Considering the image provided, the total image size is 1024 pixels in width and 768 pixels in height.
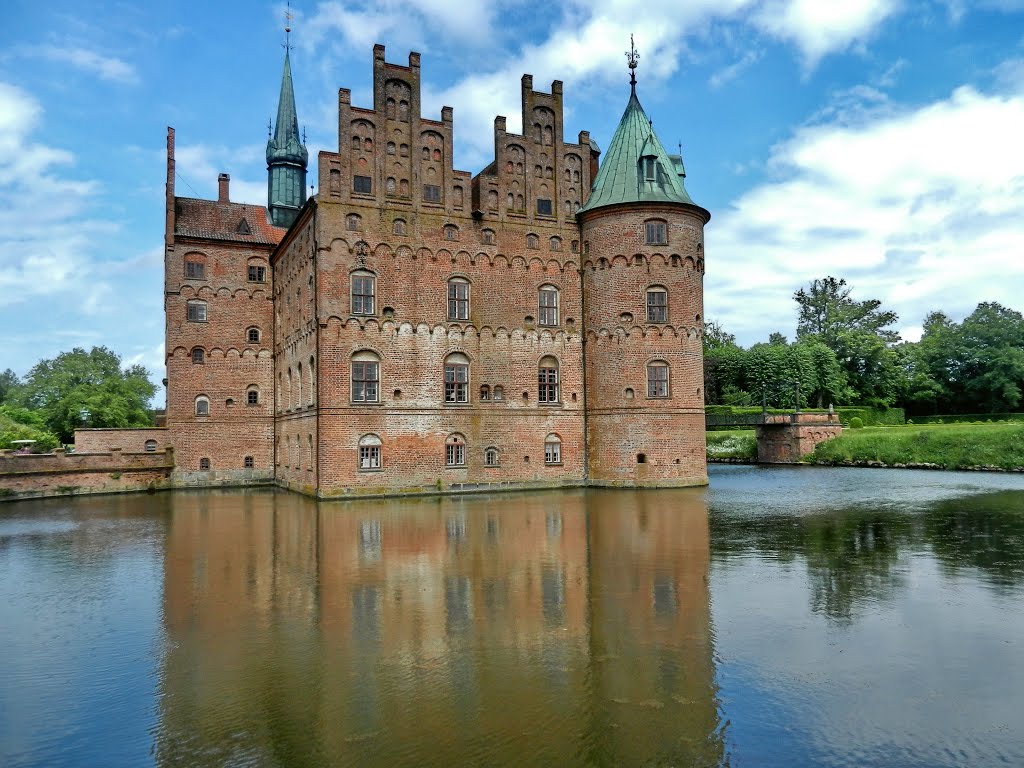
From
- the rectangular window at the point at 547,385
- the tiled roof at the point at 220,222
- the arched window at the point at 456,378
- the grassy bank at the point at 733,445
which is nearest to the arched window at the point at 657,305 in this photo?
the rectangular window at the point at 547,385

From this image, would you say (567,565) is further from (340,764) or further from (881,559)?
(340,764)

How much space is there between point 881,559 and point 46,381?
77074mm

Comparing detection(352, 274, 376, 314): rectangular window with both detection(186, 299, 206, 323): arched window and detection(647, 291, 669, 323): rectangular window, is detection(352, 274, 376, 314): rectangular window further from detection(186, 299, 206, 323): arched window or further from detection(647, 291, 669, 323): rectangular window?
detection(647, 291, 669, 323): rectangular window

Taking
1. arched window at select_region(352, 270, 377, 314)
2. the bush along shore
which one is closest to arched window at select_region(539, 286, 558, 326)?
arched window at select_region(352, 270, 377, 314)

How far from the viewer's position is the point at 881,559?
1535cm

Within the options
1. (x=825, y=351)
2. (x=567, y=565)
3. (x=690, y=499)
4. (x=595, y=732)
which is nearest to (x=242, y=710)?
(x=595, y=732)

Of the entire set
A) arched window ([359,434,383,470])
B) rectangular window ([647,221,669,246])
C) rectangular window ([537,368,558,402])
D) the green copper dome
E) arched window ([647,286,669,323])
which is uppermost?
the green copper dome

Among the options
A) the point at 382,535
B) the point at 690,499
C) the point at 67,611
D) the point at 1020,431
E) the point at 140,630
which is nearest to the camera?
the point at 140,630

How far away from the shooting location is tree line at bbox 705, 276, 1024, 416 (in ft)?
237

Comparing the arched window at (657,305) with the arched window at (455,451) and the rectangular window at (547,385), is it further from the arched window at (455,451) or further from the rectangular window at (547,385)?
the arched window at (455,451)

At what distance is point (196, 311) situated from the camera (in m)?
37.2

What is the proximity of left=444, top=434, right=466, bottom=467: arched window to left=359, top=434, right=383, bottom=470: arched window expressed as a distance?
288cm

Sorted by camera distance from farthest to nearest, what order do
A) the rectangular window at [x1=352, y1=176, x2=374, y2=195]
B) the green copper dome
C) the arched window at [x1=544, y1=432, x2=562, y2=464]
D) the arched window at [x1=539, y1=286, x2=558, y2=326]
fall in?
the green copper dome → the arched window at [x1=539, y1=286, x2=558, y2=326] → the arched window at [x1=544, y1=432, x2=562, y2=464] → the rectangular window at [x1=352, y1=176, x2=374, y2=195]

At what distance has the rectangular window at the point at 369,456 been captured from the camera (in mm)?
29547
